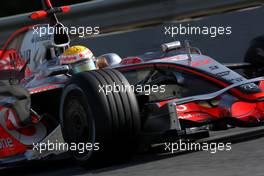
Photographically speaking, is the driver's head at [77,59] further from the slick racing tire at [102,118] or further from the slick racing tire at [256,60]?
the slick racing tire at [256,60]

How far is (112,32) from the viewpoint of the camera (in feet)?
42.2

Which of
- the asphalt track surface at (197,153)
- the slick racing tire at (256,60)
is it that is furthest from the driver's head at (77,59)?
the slick racing tire at (256,60)

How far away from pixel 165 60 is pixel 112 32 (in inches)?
211

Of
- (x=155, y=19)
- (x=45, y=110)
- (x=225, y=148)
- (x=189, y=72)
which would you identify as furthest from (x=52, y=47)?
(x=155, y=19)

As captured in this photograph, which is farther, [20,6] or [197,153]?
[20,6]

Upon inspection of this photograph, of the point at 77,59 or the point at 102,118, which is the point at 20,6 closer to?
the point at 77,59

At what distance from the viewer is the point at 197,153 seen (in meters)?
6.74

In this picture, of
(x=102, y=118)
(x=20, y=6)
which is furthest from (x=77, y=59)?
(x=20, y=6)

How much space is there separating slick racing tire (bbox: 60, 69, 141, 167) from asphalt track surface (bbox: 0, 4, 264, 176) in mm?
147

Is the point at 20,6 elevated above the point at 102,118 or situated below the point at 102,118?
above

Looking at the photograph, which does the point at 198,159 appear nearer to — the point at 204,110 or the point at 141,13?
the point at 204,110

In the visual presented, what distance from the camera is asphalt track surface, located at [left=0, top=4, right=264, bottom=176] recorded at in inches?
235

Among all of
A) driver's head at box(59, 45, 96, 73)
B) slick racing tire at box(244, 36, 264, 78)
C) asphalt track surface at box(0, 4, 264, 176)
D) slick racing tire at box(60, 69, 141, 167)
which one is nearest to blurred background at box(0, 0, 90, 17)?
asphalt track surface at box(0, 4, 264, 176)

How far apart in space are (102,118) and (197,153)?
2.92ft
